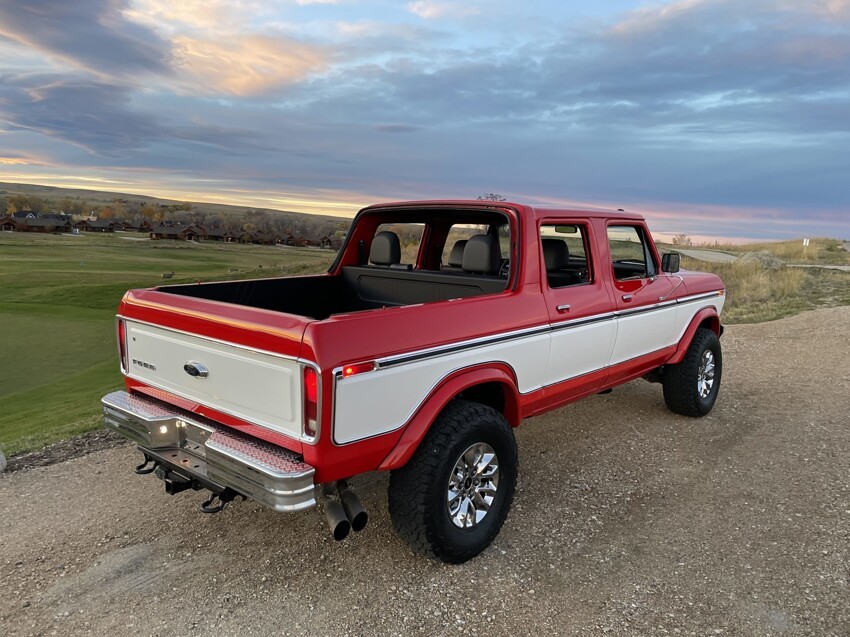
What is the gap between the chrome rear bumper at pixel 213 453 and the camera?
267 cm

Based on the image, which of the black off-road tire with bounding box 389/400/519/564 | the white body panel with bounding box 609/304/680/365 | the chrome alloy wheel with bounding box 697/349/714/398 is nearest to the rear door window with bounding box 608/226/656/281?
the white body panel with bounding box 609/304/680/365

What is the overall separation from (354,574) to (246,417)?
1.13 m

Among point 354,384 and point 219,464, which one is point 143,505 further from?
point 354,384

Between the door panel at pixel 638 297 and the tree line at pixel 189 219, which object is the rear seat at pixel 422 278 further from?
the tree line at pixel 189 219

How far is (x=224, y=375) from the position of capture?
3.04 metres

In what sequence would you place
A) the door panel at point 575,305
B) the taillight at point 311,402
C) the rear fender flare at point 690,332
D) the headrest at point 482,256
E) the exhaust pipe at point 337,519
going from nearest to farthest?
the taillight at point 311,402, the exhaust pipe at point 337,519, the headrest at point 482,256, the door panel at point 575,305, the rear fender flare at point 690,332

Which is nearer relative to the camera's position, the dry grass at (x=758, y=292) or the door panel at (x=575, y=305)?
the door panel at (x=575, y=305)

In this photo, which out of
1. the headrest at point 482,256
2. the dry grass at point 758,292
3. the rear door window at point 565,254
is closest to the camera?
the headrest at point 482,256

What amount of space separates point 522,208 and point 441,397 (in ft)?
5.18

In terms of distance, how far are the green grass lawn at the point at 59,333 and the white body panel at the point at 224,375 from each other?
266 cm

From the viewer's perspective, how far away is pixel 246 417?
2965 mm

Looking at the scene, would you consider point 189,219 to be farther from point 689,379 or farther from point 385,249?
point 689,379

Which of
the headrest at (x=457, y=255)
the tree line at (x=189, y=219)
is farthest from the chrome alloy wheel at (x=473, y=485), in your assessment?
the tree line at (x=189, y=219)

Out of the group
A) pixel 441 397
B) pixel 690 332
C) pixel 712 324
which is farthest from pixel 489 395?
pixel 712 324
